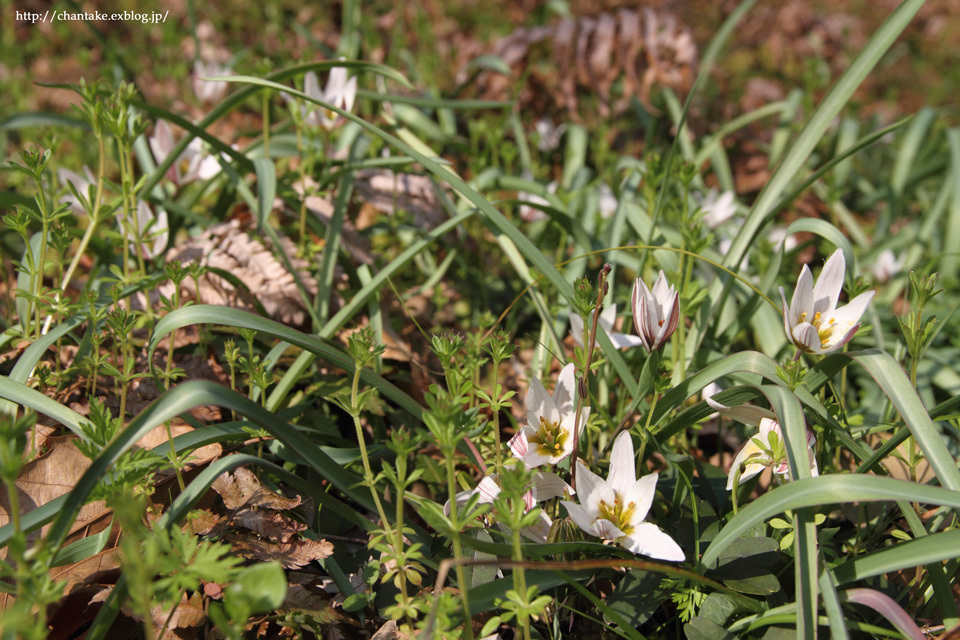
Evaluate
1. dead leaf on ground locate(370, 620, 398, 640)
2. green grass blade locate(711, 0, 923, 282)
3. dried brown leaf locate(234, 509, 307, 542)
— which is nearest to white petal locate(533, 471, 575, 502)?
dead leaf on ground locate(370, 620, 398, 640)

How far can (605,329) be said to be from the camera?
171 centimetres

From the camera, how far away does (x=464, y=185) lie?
5.24 ft

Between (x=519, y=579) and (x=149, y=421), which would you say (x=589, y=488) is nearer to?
(x=519, y=579)

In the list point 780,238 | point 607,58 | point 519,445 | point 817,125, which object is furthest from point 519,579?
point 607,58

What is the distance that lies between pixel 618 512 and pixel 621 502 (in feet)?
0.06

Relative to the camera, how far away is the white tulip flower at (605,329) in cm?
160

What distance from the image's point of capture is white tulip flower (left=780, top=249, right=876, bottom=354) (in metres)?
1.26

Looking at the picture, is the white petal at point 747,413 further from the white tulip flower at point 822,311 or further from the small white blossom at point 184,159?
the small white blossom at point 184,159

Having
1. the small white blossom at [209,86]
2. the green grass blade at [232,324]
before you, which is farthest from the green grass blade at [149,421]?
the small white blossom at [209,86]

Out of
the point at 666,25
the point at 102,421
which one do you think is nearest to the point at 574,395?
the point at 102,421

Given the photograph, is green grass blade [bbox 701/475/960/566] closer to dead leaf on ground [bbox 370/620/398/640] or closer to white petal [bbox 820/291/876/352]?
white petal [bbox 820/291/876/352]

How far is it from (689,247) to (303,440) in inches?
42.8

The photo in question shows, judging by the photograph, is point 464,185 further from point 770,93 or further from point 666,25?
point 770,93

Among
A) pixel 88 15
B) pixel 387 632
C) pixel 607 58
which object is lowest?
pixel 387 632
